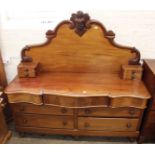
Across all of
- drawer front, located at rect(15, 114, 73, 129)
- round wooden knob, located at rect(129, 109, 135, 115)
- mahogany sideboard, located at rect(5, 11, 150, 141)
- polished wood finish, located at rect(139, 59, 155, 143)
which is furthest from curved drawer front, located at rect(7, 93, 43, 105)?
polished wood finish, located at rect(139, 59, 155, 143)

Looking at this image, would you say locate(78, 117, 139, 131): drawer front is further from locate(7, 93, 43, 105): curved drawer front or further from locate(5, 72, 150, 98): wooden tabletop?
locate(7, 93, 43, 105): curved drawer front

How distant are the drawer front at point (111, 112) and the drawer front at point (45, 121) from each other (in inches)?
6.0

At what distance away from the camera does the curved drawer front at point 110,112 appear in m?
1.69

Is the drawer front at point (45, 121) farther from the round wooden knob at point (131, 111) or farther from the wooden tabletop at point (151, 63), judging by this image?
the wooden tabletop at point (151, 63)

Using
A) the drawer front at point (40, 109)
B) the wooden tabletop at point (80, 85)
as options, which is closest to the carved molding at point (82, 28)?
the wooden tabletop at point (80, 85)

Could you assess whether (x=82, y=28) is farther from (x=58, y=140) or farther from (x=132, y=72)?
(x=58, y=140)

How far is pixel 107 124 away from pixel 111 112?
0.13 meters

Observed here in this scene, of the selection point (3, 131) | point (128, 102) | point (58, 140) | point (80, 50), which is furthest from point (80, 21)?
point (3, 131)

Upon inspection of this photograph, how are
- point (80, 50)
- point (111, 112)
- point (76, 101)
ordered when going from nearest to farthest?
point (76, 101), point (111, 112), point (80, 50)

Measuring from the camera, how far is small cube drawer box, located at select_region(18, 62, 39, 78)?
1.79 metres

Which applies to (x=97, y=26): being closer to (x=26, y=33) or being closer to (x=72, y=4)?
(x=72, y=4)

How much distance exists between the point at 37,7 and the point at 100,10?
1.76 feet

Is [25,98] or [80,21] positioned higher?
[80,21]

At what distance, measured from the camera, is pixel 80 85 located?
168 centimetres
